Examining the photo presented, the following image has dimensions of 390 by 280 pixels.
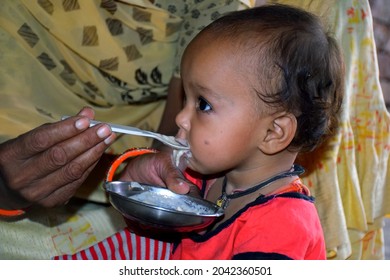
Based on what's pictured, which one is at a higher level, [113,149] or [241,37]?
[241,37]

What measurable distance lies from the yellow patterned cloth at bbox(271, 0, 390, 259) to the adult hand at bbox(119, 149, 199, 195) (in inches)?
16.8

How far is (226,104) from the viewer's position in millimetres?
1035

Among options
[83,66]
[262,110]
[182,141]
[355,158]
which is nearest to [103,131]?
[182,141]

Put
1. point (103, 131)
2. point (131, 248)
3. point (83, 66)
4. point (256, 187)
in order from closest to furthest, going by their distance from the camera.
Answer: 1. point (103, 131)
2. point (256, 187)
3. point (131, 248)
4. point (83, 66)

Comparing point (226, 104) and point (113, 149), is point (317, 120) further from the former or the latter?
point (113, 149)

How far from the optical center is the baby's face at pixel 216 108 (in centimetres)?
103

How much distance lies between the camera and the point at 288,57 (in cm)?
102

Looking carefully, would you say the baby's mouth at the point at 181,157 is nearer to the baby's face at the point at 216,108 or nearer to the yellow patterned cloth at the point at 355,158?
the baby's face at the point at 216,108

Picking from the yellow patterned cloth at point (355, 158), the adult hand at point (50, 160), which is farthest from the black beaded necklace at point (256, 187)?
the yellow patterned cloth at point (355, 158)

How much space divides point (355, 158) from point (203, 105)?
2.36 ft

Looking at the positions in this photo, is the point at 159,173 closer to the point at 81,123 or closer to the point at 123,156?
the point at 123,156
